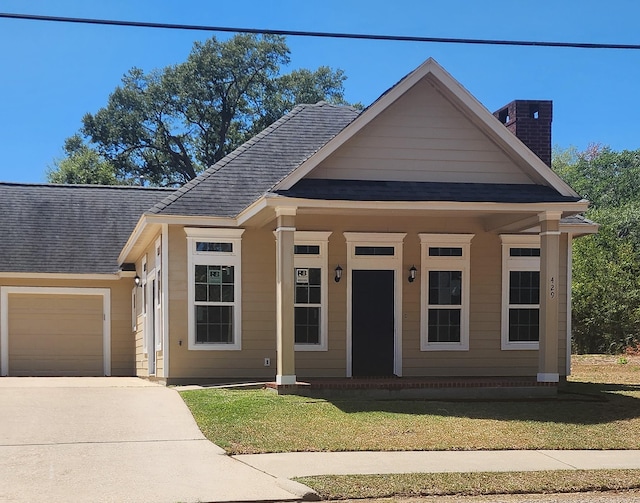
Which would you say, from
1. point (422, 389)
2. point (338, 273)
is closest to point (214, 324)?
point (338, 273)

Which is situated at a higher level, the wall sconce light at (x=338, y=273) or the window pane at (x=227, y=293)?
the wall sconce light at (x=338, y=273)

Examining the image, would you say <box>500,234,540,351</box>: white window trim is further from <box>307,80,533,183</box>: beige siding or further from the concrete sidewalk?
the concrete sidewalk

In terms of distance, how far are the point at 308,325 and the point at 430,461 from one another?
23.3 ft

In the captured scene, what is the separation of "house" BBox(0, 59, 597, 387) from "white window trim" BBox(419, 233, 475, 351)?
3 centimetres

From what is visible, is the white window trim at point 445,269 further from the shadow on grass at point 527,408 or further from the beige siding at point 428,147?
the shadow on grass at point 527,408

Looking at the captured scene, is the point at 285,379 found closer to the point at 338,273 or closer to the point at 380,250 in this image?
the point at 338,273

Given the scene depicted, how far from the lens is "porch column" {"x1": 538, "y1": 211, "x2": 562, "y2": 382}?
1327 centimetres

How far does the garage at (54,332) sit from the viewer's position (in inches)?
801

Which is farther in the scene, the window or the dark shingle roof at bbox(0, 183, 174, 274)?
the dark shingle roof at bbox(0, 183, 174, 274)

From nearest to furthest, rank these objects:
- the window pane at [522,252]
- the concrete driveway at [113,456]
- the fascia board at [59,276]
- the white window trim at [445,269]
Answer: the concrete driveway at [113,456] → the white window trim at [445,269] → the window pane at [522,252] → the fascia board at [59,276]

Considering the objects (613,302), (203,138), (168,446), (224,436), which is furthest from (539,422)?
(203,138)

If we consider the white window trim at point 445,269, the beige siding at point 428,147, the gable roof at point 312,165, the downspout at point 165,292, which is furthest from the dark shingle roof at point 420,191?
the downspout at point 165,292

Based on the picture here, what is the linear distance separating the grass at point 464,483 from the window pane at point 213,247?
26.7ft

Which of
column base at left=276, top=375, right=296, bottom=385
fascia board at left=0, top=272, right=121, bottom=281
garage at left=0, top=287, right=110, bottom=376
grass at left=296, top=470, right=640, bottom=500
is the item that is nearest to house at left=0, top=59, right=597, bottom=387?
column base at left=276, top=375, right=296, bottom=385
